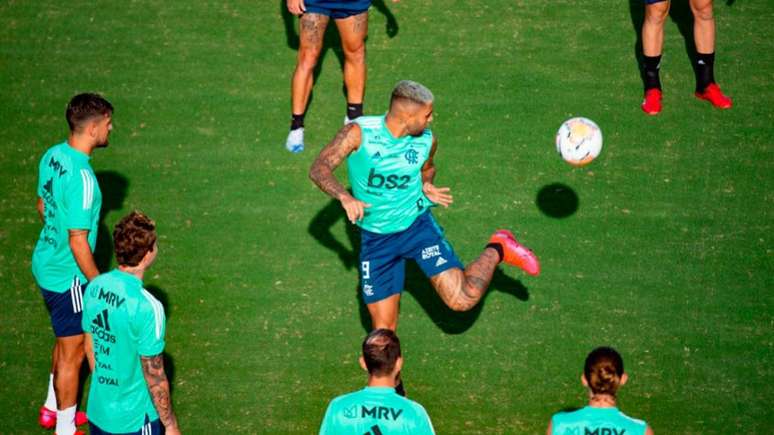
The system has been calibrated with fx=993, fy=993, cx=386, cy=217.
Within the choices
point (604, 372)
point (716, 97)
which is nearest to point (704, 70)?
point (716, 97)

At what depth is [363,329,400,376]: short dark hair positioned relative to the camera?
5945 mm

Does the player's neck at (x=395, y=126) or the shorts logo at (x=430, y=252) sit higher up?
the player's neck at (x=395, y=126)

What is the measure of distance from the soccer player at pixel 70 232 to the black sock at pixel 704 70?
256 inches

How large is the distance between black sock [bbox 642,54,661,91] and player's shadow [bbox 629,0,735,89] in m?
0.48

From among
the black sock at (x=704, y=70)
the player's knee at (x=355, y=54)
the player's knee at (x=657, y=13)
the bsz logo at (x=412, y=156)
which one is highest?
the player's knee at (x=657, y=13)

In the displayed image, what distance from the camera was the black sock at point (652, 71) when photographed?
426 inches

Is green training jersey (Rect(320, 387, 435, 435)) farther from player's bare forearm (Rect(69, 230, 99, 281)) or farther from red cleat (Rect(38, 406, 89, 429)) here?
red cleat (Rect(38, 406, 89, 429))

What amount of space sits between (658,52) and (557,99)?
120 cm

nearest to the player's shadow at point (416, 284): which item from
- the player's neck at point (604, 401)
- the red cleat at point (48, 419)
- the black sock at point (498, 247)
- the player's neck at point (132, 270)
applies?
the black sock at point (498, 247)

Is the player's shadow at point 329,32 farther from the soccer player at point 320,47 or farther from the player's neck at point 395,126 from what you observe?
the player's neck at point 395,126

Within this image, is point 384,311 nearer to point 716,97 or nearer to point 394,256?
point 394,256

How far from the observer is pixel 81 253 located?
24.5 feet

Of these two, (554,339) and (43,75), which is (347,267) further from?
(43,75)

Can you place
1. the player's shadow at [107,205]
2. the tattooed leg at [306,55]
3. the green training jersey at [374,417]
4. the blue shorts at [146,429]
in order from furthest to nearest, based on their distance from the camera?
the tattooed leg at [306,55]
the player's shadow at [107,205]
the blue shorts at [146,429]
the green training jersey at [374,417]
